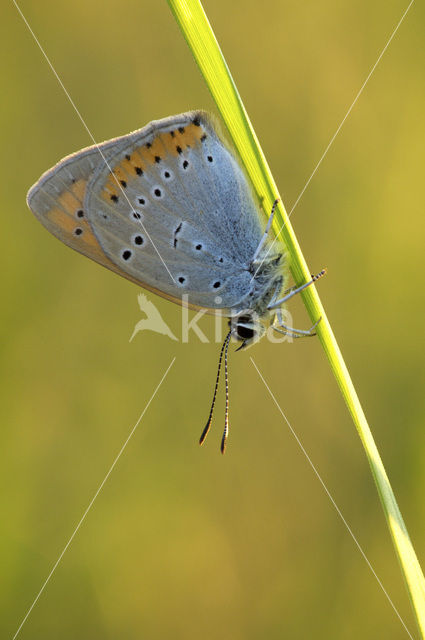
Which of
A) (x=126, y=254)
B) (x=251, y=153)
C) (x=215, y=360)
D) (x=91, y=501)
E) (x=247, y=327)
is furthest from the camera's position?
(x=215, y=360)

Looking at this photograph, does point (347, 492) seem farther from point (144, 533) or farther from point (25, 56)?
point (25, 56)

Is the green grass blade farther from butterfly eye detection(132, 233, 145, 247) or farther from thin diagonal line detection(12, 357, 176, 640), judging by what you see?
thin diagonal line detection(12, 357, 176, 640)

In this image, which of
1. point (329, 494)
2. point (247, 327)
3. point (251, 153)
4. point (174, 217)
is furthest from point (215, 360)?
point (251, 153)

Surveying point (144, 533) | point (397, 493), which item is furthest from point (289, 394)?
point (144, 533)

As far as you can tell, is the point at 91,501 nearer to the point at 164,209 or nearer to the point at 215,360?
the point at 215,360

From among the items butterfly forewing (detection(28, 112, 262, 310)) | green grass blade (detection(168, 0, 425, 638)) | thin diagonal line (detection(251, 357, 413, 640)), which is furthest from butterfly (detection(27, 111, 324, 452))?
thin diagonal line (detection(251, 357, 413, 640))

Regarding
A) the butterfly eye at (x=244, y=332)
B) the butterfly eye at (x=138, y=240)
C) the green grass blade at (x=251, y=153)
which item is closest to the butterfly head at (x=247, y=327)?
the butterfly eye at (x=244, y=332)
